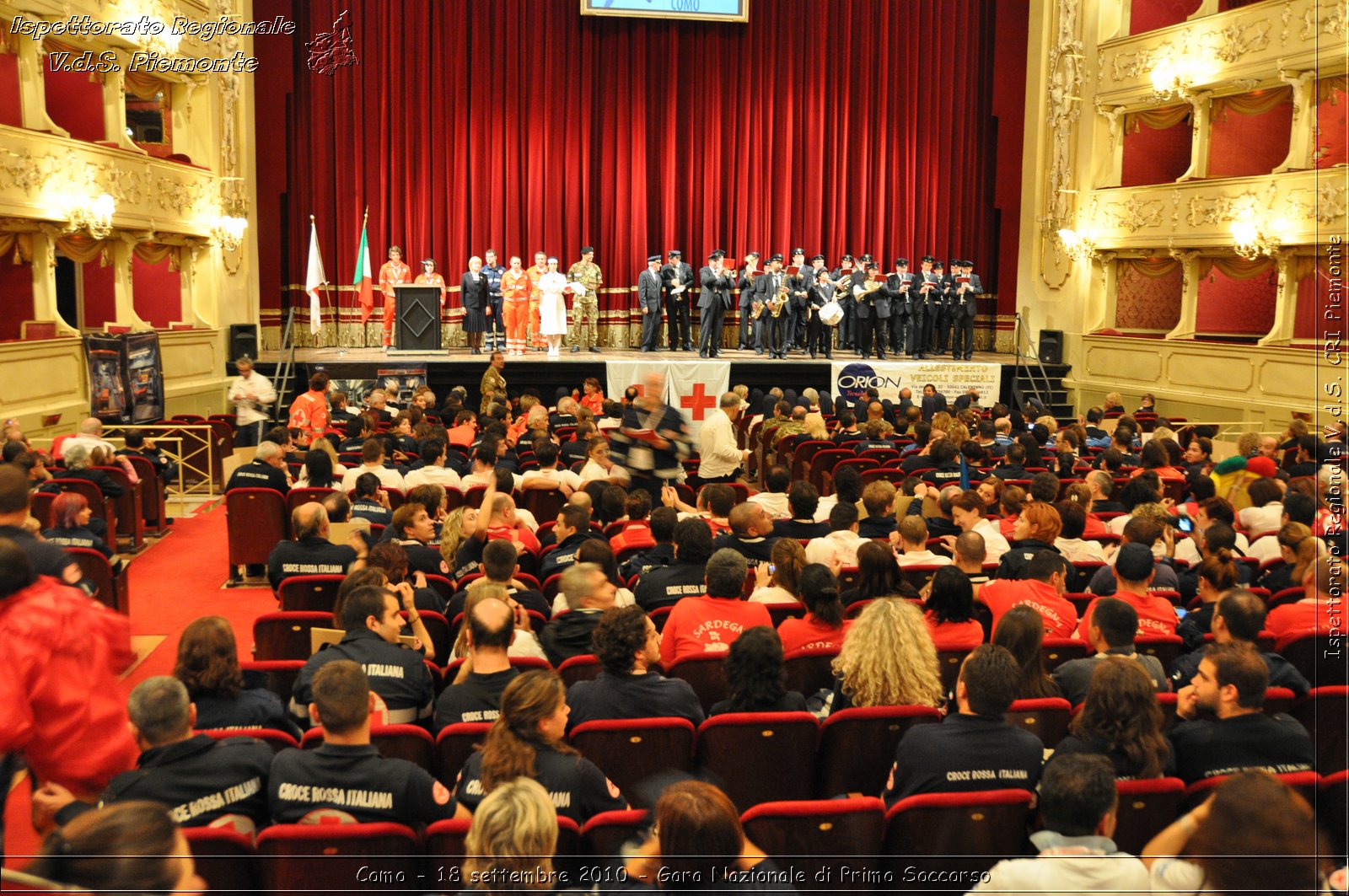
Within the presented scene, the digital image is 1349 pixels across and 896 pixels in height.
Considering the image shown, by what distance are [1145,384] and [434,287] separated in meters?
10.8

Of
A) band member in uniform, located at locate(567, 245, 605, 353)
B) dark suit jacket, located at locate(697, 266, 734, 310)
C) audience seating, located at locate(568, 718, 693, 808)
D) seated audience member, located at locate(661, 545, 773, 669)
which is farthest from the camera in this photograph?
band member in uniform, located at locate(567, 245, 605, 353)

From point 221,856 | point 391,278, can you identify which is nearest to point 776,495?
point 221,856

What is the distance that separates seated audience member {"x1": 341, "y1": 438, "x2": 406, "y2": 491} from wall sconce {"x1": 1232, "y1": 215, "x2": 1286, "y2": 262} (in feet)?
40.9

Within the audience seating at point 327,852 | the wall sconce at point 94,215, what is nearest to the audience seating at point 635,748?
the audience seating at point 327,852

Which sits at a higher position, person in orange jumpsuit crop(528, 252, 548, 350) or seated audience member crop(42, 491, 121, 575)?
person in orange jumpsuit crop(528, 252, 548, 350)

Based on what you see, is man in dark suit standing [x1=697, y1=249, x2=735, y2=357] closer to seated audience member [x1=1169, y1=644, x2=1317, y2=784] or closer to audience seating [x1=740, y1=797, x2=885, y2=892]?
seated audience member [x1=1169, y1=644, x2=1317, y2=784]

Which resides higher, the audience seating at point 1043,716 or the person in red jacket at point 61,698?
the person in red jacket at point 61,698

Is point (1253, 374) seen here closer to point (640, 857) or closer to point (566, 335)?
point (566, 335)

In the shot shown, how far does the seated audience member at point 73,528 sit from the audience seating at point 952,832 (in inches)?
199

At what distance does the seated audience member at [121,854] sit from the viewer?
79.0 inches

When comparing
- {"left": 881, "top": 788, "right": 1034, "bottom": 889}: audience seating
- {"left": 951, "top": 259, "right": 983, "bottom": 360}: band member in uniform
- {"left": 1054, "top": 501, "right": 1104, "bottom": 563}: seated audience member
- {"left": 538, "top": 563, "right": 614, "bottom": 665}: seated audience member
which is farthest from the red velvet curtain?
{"left": 881, "top": 788, "right": 1034, "bottom": 889}: audience seating

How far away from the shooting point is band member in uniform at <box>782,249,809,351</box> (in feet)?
59.7

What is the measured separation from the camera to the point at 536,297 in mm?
18297

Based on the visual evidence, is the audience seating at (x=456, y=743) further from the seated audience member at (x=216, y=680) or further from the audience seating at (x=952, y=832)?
the audience seating at (x=952, y=832)
